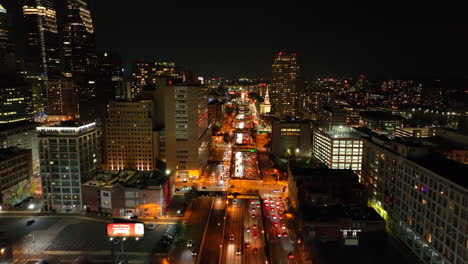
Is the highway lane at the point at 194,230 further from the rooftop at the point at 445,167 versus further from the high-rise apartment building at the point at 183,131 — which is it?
the rooftop at the point at 445,167

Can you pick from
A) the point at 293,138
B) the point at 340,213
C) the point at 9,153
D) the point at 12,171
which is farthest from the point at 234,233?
the point at 293,138

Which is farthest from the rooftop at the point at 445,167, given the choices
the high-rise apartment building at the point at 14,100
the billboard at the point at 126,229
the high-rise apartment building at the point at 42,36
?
the high-rise apartment building at the point at 42,36

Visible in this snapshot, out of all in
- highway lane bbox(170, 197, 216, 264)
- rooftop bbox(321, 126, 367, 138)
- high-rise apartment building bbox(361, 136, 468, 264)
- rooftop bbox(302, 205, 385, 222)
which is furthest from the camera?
rooftop bbox(321, 126, 367, 138)

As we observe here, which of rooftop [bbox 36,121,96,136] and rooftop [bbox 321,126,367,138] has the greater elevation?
rooftop [bbox 36,121,96,136]

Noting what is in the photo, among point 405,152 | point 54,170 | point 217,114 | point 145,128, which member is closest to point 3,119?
point 145,128

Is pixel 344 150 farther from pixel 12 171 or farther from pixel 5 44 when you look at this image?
pixel 5 44

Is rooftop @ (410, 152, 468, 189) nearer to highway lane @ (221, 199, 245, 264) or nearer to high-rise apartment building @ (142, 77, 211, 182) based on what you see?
highway lane @ (221, 199, 245, 264)

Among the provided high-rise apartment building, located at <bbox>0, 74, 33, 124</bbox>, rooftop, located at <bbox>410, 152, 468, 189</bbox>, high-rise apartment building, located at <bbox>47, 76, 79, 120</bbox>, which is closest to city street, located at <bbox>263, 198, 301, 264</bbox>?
rooftop, located at <bbox>410, 152, 468, 189</bbox>
